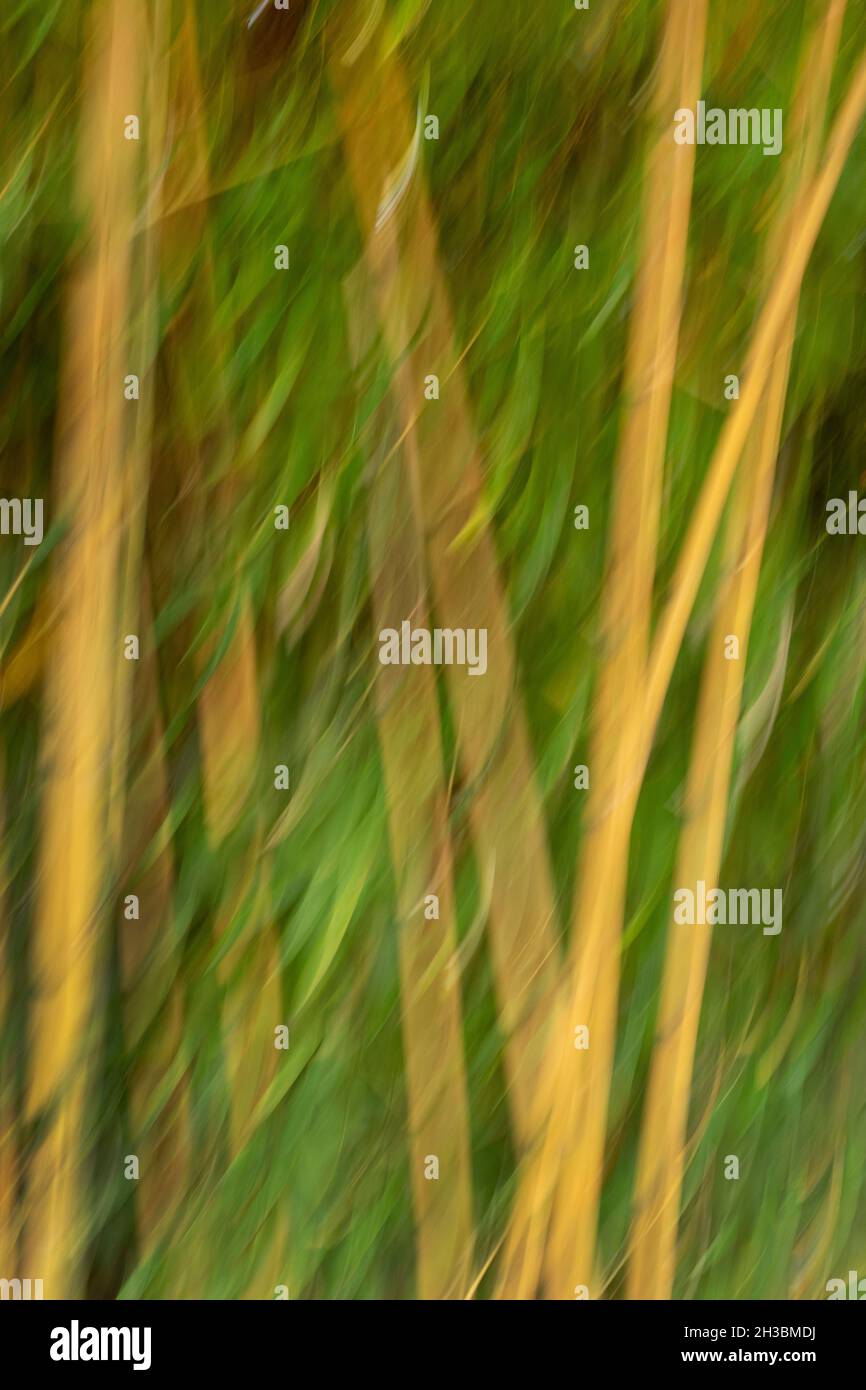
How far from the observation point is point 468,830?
2.03 ft

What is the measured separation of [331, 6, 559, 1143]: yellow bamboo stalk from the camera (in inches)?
24.4

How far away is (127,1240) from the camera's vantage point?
620mm

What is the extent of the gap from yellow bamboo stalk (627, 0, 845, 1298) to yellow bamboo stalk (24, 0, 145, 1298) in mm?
308

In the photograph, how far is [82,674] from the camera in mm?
621

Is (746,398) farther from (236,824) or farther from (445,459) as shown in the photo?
(236,824)

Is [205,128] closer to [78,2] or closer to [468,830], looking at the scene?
[78,2]

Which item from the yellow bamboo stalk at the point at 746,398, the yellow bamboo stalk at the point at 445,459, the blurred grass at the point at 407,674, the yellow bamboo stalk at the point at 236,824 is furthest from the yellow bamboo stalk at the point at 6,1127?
the yellow bamboo stalk at the point at 746,398

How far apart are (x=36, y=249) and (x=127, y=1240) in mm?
541

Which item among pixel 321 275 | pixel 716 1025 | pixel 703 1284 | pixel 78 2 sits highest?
pixel 78 2

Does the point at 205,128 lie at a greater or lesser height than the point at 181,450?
greater

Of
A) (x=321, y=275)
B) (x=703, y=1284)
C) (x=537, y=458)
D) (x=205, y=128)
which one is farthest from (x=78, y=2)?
(x=703, y=1284)

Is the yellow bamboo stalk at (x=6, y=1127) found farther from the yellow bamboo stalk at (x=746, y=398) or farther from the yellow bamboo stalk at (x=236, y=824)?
the yellow bamboo stalk at (x=746, y=398)

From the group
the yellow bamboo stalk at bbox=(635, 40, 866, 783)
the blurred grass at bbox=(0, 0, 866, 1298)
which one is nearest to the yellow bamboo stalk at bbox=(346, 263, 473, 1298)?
the blurred grass at bbox=(0, 0, 866, 1298)

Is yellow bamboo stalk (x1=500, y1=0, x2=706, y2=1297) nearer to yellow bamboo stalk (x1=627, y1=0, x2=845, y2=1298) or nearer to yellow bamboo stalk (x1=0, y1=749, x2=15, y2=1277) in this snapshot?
yellow bamboo stalk (x1=627, y1=0, x2=845, y2=1298)
